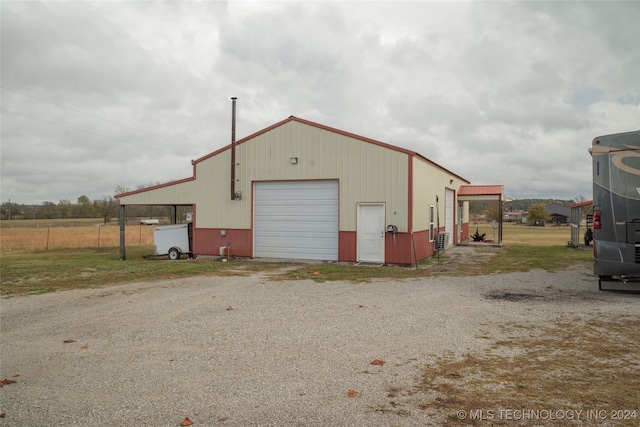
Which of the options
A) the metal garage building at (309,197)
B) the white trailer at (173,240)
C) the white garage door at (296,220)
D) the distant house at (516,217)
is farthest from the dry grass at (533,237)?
the distant house at (516,217)

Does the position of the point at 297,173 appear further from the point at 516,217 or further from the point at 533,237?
the point at 516,217

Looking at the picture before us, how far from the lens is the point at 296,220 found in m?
17.2

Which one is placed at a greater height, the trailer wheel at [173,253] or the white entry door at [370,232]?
the white entry door at [370,232]

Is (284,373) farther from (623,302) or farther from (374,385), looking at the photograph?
(623,302)

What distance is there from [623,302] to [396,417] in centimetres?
705

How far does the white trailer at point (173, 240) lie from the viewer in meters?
18.8

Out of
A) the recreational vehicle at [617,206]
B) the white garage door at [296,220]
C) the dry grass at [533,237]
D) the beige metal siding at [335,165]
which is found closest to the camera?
the recreational vehicle at [617,206]

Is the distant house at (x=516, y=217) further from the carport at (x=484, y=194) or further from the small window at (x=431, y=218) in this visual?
the small window at (x=431, y=218)

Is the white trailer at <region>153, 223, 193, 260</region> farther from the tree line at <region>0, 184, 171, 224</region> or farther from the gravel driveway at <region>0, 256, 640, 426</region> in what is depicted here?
the tree line at <region>0, 184, 171, 224</region>

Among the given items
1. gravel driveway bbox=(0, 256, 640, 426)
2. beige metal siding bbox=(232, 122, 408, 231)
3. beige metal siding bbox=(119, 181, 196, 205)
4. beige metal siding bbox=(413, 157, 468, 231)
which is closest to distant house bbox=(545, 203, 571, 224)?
beige metal siding bbox=(413, 157, 468, 231)

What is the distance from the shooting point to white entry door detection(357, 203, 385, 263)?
51.9 feet

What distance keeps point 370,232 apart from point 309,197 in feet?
8.66

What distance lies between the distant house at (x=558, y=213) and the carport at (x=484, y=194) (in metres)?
50.4

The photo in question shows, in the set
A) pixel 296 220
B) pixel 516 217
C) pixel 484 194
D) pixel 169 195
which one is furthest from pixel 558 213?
pixel 169 195
